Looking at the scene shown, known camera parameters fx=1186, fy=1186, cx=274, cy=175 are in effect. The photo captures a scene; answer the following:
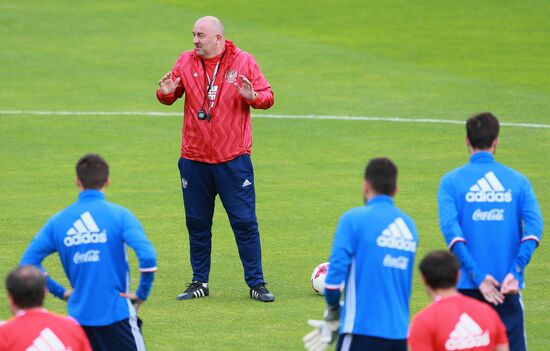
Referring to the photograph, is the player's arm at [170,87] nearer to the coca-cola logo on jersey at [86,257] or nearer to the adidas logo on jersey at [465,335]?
the coca-cola logo on jersey at [86,257]

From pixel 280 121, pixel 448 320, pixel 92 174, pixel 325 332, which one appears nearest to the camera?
pixel 448 320

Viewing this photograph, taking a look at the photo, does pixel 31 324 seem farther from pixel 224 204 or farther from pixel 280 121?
pixel 280 121

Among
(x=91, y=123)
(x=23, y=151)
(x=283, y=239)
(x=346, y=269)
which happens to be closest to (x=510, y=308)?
(x=346, y=269)

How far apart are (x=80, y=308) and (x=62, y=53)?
21.9 meters

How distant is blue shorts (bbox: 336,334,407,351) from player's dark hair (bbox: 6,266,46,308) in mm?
2233

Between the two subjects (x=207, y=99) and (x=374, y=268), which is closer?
(x=374, y=268)

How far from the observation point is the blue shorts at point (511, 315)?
30.2ft

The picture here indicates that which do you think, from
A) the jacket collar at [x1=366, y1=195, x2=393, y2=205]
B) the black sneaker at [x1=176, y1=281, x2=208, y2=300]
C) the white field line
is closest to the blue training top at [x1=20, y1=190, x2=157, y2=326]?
the jacket collar at [x1=366, y1=195, x2=393, y2=205]

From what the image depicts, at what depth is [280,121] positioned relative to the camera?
2312 centimetres

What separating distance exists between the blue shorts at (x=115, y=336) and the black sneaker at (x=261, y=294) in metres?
3.77

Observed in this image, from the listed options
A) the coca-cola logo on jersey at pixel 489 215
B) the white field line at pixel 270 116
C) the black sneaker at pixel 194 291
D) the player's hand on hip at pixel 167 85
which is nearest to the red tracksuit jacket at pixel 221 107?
the player's hand on hip at pixel 167 85

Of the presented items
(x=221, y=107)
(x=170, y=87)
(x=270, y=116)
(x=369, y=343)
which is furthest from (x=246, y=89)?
(x=270, y=116)

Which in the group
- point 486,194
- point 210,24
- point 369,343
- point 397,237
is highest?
point 210,24

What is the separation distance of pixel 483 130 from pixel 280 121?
14.0 meters
